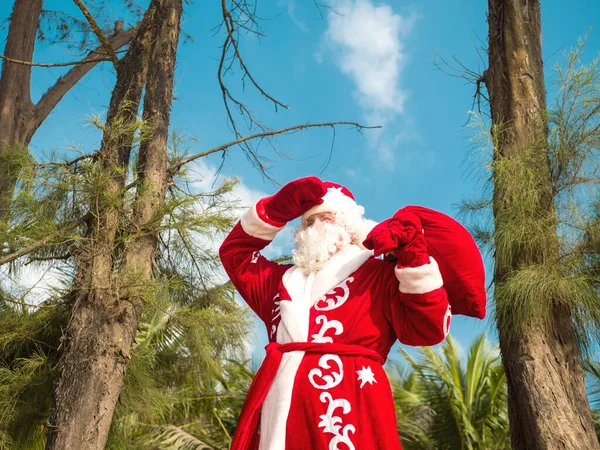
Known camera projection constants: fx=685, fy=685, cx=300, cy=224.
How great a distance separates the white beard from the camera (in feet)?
9.10

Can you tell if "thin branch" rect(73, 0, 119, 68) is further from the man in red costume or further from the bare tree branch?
the man in red costume

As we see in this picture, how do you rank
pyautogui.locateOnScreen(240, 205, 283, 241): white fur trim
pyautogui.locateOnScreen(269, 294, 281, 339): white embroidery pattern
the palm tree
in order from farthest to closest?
the palm tree → pyautogui.locateOnScreen(240, 205, 283, 241): white fur trim → pyautogui.locateOnScreen(269, 294, 281, 339): white embroidery pattern

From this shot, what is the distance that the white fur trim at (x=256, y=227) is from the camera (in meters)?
2.84

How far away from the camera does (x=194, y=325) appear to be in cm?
415

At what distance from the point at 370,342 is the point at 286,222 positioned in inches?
25.4

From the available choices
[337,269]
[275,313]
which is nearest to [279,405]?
[275,313]

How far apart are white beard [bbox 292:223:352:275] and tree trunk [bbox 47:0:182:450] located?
1.15 metres

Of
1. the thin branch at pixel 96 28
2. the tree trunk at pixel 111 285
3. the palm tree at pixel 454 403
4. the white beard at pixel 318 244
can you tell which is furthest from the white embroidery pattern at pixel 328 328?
the palm tree at pixel 454 403

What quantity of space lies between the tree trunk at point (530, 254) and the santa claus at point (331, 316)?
1.15 metres

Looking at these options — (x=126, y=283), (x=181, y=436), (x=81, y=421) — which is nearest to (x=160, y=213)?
(x=126, y=283)

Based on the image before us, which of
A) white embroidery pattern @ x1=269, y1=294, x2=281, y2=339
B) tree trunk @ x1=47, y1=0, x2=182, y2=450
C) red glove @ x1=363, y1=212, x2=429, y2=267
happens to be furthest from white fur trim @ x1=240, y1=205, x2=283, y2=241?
tree trunk @ x1=47, y1=0, x2=182, y2=450

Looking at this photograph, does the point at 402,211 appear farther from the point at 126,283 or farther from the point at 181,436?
the point at 181,436

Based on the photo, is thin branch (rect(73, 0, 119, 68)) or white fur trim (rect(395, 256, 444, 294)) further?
thin branch (rect(73, 0, 119, 68))

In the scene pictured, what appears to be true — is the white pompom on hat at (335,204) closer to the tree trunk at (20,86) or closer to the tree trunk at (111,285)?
the tree trunk at (111,285)
